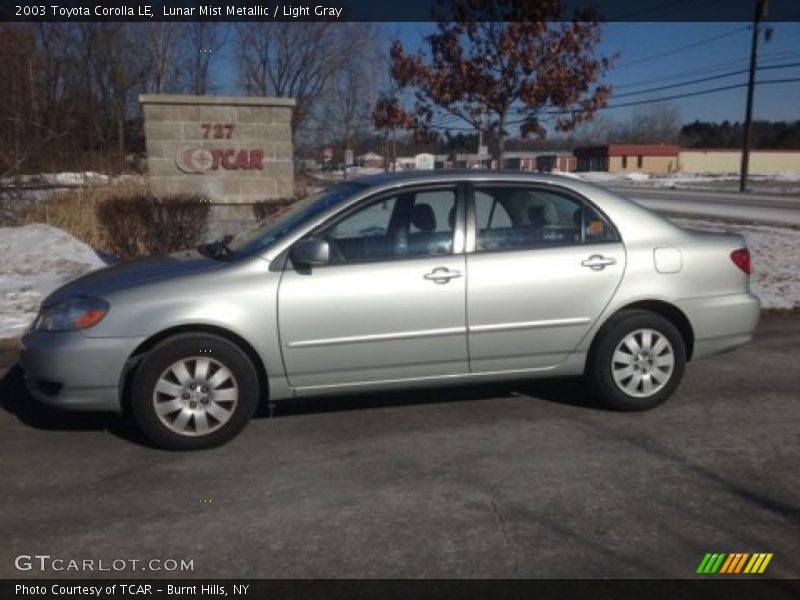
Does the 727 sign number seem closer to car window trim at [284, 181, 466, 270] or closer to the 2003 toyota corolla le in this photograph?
the 2003 toyota corolla le

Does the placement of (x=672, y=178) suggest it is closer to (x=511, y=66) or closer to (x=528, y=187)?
(x=511, y=66)

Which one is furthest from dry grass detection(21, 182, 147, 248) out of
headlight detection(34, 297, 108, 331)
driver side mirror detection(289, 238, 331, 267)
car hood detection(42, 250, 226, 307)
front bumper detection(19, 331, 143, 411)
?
driver side mirror detection(289, 238, 331, 267)

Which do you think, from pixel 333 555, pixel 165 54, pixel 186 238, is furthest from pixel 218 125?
pixel 165 54

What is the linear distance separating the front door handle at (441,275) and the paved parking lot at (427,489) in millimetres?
928

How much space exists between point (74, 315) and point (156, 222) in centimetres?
563

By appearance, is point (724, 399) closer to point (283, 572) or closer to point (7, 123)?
point (283, 572)

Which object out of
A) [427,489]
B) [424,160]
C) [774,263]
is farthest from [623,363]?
[424,160]

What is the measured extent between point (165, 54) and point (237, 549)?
151 ft

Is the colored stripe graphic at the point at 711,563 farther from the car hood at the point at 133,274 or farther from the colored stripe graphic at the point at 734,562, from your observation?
the car hood at the point at 133,274

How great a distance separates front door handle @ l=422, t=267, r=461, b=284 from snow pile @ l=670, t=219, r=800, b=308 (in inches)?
197

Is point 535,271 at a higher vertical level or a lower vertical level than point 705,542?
higher

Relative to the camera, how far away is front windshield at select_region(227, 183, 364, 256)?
4.44 m

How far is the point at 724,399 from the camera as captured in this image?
16.5ft

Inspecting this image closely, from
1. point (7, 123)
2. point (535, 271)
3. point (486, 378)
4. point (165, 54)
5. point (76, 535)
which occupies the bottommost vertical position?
point (76, 535)
